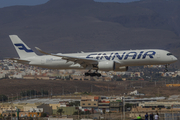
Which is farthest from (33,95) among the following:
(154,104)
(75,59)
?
(75,59)

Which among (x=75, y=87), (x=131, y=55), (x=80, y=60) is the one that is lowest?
(x=75, y=87)

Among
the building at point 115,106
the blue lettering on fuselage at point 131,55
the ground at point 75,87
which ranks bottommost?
the building at point 115,106

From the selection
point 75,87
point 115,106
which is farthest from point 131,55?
point 75,87

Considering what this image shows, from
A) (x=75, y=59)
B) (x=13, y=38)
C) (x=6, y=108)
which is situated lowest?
(x=6, y=108)

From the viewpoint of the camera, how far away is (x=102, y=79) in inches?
6102

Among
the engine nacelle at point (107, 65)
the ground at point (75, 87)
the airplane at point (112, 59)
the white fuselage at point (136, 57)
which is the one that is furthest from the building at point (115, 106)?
the ground at point (75, 87)

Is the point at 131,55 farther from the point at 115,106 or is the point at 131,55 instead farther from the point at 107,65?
the point at 115,106

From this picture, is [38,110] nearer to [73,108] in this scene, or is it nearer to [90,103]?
[73,108]

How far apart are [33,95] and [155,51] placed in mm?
76137

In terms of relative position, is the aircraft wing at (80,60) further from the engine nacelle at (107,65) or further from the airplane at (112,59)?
the engine nacelle at (107,65)

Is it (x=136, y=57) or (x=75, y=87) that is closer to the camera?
(x=136, y=57)

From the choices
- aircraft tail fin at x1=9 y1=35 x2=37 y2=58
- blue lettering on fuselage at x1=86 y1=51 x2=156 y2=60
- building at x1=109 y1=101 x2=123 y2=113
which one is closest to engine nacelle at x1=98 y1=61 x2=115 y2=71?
blue lettering on fuselage at x1=86 y1=51 x2=156 y2=60

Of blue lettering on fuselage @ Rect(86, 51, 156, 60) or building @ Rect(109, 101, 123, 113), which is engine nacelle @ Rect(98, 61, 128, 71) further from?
building @ Rect(109, 101, 123, 113)

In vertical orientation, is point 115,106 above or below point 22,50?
below
